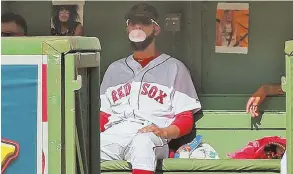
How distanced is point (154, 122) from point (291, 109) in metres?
1.80

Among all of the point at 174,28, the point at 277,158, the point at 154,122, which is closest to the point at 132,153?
the point at 154,122

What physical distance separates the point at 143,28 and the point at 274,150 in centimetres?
127

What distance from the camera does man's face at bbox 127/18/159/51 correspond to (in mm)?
5012

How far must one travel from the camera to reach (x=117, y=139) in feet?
15.5

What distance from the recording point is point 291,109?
3143 millimetres

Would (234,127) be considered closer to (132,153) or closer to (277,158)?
(277,158)

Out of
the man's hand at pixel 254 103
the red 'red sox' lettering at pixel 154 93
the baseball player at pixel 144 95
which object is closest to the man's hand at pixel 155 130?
the baseball player at pixel 144 95

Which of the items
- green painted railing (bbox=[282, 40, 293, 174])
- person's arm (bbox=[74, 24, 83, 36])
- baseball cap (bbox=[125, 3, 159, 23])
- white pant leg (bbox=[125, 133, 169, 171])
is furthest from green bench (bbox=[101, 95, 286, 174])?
green painted railing (bbox=[282, 40, 293, 174])

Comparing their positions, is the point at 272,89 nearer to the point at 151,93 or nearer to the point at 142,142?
the point at 151,93

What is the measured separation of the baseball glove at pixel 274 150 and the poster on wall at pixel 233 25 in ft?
2.98

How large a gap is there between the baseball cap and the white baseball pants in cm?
76

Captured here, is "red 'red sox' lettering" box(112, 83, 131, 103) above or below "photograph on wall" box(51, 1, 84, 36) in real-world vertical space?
below

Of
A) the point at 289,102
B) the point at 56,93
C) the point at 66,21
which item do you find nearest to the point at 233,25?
the point at 66,21

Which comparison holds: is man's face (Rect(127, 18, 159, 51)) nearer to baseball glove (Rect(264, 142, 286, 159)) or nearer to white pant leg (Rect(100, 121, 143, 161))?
white pant leg (Rect(100, 121, 143, 161))
